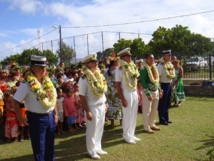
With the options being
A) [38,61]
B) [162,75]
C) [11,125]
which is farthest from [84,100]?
[162,75]

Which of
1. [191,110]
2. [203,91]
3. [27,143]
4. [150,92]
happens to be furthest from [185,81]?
[27,143]

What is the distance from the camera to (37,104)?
13.4 ft

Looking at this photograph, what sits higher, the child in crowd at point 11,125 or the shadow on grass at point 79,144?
the child in crowd at point 11,125

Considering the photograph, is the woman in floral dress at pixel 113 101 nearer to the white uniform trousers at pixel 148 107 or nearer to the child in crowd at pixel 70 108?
the white uniform trousers at pixel 148 107

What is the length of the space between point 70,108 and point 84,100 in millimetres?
2478

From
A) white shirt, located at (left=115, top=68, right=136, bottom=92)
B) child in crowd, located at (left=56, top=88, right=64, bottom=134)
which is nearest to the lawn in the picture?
child in crowd, located at (left=56, top=88, right=64, bottom=134)

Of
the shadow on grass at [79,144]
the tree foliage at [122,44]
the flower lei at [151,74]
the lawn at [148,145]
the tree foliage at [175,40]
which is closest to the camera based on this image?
the lawn at [148,145]

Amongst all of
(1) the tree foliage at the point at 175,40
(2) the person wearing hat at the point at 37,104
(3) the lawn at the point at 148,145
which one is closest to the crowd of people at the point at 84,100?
(2) the person wearing hat at the point at 37,104

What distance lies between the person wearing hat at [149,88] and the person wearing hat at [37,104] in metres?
3.06

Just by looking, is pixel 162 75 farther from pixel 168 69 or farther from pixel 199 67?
pixel 199 67

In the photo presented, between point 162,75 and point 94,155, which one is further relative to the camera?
point 162,75

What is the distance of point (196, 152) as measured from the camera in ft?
17.4

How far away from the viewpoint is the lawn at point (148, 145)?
523 centimetres

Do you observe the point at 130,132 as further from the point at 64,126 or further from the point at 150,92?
the point at 64,126
